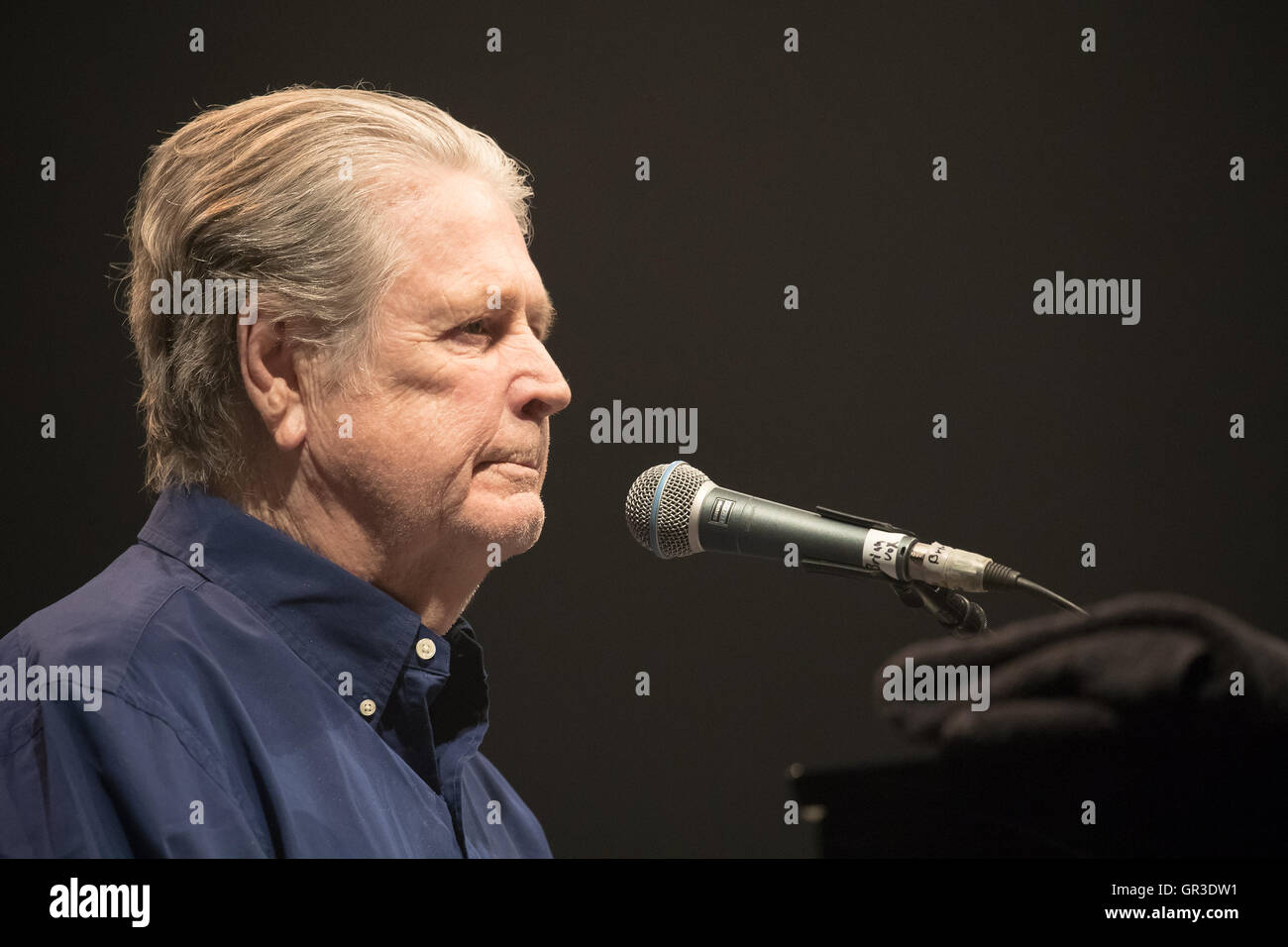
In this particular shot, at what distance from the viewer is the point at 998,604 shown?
2.15m

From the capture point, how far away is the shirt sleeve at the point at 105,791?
1378 mm

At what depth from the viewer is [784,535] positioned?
1600mm

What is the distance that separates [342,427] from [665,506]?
45 cm

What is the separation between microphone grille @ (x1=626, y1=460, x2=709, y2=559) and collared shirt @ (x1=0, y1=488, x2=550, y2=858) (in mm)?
321

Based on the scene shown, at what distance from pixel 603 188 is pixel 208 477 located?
872mm

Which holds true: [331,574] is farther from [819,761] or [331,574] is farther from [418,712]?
[819,761]

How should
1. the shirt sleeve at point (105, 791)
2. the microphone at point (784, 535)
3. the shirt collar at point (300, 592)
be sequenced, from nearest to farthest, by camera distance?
1. the shirt sleeve at point (105, 791)
2. the microphone at point (784, 535)
3. the shirt collar at point (300, 592)

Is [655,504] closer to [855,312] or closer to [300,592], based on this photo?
[300,592]

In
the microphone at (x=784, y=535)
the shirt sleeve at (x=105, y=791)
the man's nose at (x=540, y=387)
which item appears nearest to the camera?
the shirt sleeve at (x=105, y=791)

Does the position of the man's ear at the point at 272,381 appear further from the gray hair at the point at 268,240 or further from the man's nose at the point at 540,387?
the man's nose at the point at 540,387

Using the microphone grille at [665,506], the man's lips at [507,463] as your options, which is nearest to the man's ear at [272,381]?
the man's lips at [507,463]

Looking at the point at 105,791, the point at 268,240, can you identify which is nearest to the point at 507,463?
the point at 268,240

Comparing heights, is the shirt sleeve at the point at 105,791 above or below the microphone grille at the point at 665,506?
below
